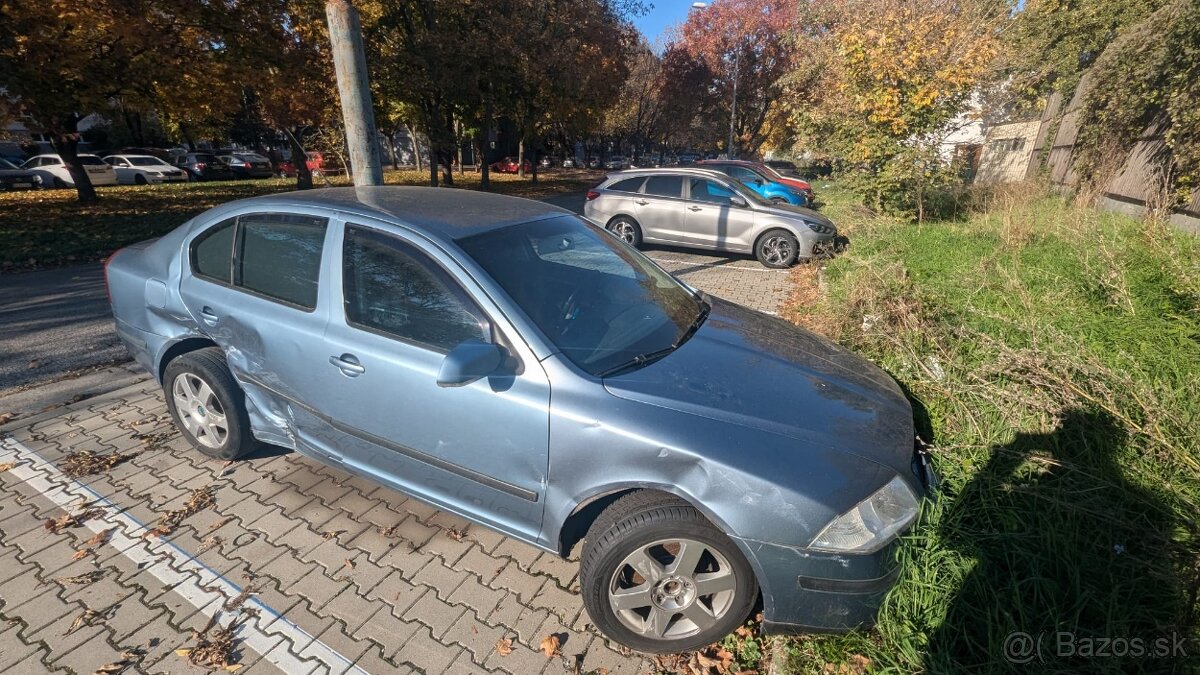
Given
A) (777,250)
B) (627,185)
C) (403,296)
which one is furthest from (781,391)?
(627,185)

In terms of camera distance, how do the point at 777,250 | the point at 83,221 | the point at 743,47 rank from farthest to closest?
the point at 743,47 → the point at 83,221 → the point at 777,250

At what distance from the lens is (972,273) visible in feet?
19.4

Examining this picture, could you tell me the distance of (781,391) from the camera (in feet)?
7.68

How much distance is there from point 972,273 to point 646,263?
4.56 m

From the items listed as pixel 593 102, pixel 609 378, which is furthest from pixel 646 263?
pixel 593 102

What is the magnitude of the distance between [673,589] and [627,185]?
28.8 feet

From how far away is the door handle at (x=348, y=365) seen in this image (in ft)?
8.25

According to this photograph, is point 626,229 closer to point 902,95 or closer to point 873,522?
point 902,95

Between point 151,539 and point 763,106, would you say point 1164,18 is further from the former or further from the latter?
point 763,106

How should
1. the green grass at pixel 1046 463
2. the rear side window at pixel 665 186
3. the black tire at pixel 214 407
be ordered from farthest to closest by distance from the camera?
1. the rear side window at pixel 665 186
2. the black tire at pixel 214 407
3. the green grass at pixel 1046 463

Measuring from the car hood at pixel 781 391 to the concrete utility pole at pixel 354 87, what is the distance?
3.67 m

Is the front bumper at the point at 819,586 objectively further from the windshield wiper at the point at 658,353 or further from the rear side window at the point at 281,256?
the rear side window at the point at 281,256

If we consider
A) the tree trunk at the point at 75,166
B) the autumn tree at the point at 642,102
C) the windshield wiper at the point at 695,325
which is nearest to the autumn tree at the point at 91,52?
the tree trunk at the point at 75,166

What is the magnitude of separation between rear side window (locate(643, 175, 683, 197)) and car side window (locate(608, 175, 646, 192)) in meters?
0.19
